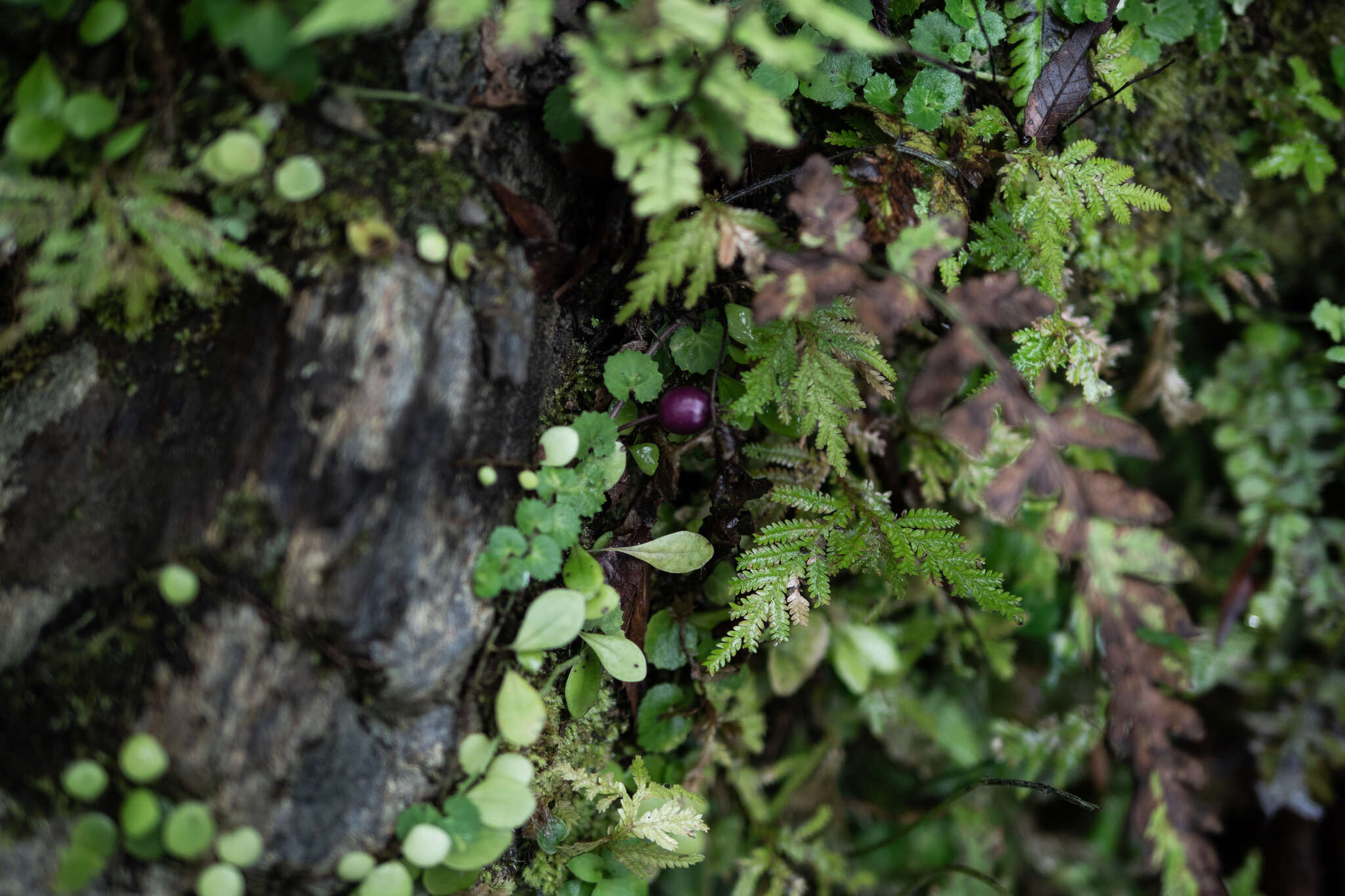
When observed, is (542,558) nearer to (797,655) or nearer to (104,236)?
(104,236)

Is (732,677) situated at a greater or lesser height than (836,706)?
greater

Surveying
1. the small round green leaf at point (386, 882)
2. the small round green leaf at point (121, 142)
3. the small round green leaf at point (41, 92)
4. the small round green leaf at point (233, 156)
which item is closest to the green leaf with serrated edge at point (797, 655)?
the small round green leaf at point (386, 882)

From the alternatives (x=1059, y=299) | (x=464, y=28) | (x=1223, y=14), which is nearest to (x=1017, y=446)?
(x=1059, y=299)

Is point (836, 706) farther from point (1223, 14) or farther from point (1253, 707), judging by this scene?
point (1223, 14)

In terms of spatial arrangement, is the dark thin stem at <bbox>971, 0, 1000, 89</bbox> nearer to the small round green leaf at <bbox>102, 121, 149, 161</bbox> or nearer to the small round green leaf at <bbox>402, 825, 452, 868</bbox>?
the small round green leaf at <bbox>102, 121, 149, 161</bbox>

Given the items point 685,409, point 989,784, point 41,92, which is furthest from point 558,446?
point 989,784
